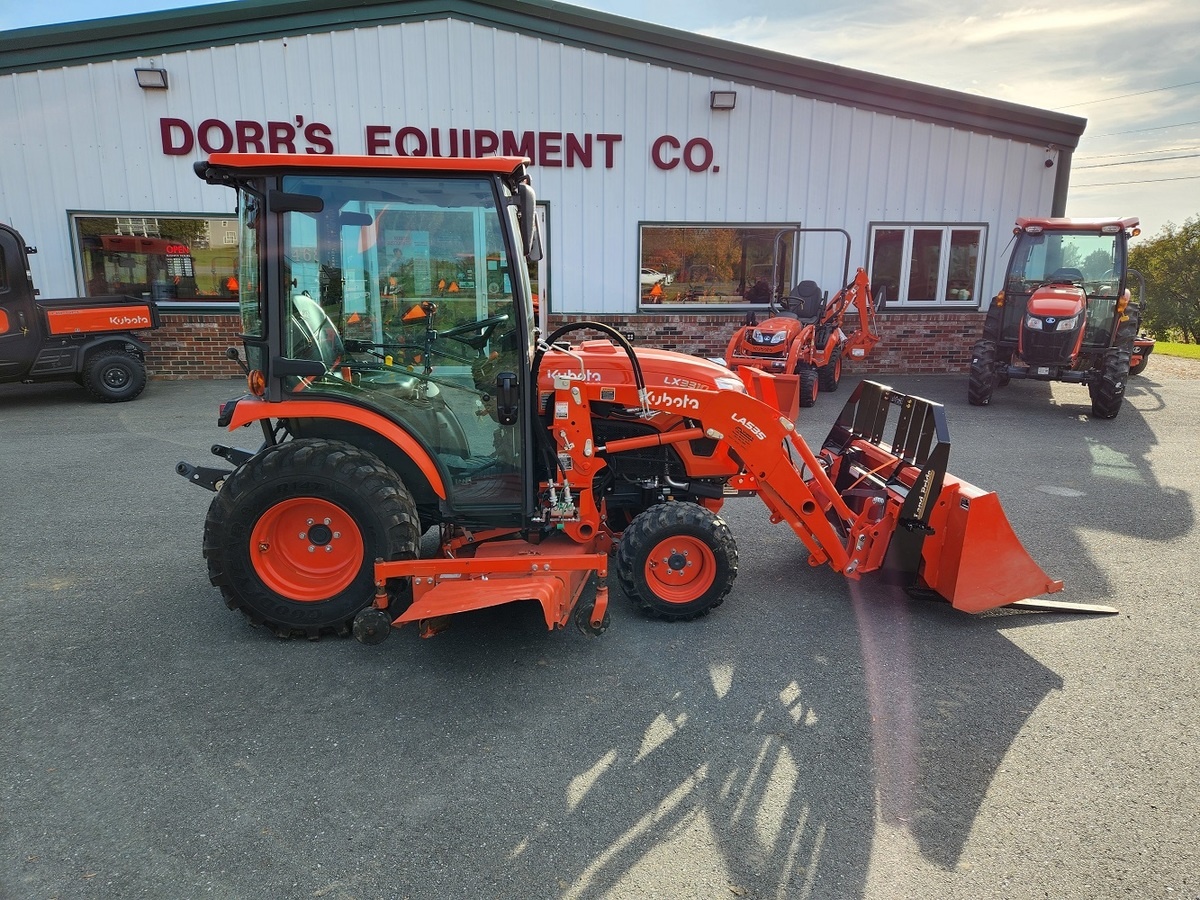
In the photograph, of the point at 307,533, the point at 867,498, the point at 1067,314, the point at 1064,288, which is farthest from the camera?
the point at 1064,288

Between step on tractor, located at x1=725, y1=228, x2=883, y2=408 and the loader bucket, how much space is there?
5.35 metres

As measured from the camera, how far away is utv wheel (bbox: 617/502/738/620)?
387cm

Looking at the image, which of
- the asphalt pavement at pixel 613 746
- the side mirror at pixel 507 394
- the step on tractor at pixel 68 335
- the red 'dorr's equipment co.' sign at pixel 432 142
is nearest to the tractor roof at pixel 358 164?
the side mirror at pixel 507 394

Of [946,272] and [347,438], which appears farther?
[946,272]

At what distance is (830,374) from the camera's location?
11.3 m

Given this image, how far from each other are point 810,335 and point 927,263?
3787 millimetres

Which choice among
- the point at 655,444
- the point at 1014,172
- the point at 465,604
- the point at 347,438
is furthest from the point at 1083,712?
the point at 1014,172

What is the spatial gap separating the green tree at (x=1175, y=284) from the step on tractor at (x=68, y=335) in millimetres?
47679

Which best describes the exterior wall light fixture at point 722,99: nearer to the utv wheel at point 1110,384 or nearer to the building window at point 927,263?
the building window at point 927,263

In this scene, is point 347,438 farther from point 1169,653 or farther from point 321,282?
point 1169,653

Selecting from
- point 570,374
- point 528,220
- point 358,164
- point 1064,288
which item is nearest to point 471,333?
point 570,374

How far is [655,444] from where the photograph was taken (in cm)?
411

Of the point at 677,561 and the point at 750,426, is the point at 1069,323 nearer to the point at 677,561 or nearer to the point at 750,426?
the point at 750,426

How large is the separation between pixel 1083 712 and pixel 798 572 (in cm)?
174
